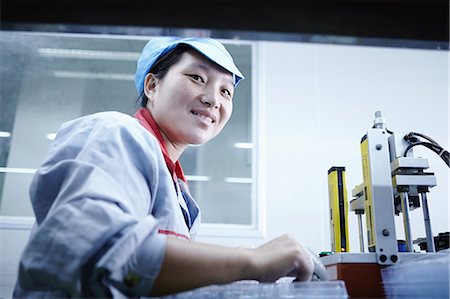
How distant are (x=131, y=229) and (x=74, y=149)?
0.84 feet

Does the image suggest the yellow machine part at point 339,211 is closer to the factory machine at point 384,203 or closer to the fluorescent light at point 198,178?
the factory machine at point 384,203

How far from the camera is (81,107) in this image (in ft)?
9.44

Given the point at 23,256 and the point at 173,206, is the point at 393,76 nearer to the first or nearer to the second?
the point at 173,206

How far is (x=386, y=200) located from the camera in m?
1.33

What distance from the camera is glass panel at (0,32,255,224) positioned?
8.91ft

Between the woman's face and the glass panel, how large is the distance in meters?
1.51

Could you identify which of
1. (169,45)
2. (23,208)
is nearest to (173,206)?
(169,45)

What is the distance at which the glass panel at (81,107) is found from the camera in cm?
272

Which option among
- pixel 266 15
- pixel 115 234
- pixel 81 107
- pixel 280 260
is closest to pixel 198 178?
pixel 81 107

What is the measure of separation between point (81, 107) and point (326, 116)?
1664mm

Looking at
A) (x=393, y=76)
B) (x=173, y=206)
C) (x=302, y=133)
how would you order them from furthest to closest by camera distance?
(x=393, y=76) → (x=302, y=133) → (x=173, y=206)

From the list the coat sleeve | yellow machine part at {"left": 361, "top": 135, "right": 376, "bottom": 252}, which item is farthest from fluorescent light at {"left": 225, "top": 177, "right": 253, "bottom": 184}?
the coat sleeve

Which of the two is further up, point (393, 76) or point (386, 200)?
point (393, 76)

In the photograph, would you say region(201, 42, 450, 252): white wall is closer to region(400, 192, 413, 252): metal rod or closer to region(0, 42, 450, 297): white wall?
region(0, 42, 450, 297): white wall
